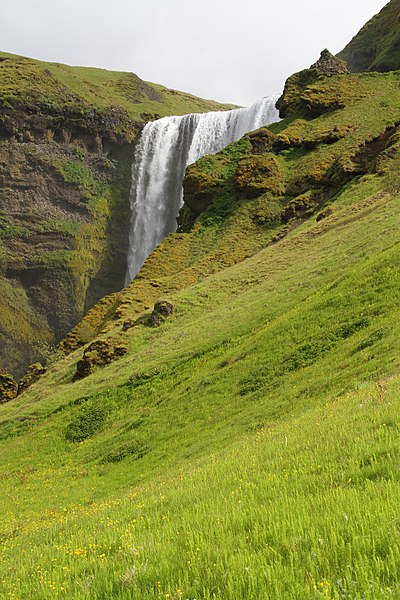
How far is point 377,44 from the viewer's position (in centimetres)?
9562

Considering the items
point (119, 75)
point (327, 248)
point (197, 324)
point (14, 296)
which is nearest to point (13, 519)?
point (197, 324)

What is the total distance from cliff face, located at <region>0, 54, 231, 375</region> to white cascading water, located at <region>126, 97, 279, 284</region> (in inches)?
566

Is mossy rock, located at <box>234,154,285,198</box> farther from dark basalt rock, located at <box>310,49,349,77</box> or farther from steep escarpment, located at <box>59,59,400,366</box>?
dark basalt rock, located at <box>310,49,349,77</box>

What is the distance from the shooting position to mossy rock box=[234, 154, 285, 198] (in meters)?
60.7

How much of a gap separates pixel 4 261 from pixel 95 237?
19165mm

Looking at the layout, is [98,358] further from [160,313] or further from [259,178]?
[259,178]

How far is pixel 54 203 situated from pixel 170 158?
90.0ft

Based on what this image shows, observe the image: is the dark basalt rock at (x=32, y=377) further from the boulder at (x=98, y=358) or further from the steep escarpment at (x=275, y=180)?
the boulder at (x=98, y=358)

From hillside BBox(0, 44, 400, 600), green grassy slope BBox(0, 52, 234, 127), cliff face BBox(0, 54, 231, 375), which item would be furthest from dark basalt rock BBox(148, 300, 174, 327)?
green grassy slope BBox(0, 52, 234, 127)

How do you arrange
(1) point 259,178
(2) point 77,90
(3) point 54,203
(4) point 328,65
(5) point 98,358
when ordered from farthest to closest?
(2) point 77,90 < (3) point 54,203 < (4) point 328,65 < (1) point 259,178 < (5) point 98,358

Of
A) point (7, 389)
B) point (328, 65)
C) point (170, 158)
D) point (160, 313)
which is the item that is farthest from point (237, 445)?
point (170, 158)

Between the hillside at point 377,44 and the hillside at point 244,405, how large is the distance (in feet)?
55.2

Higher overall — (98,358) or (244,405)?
(98,358)

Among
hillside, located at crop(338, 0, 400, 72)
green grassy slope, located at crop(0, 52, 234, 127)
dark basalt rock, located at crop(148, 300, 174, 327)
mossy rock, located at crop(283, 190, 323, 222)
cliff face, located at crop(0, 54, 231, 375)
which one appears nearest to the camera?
dark basalt rock, located at crop(148, 300, 174, 327)
